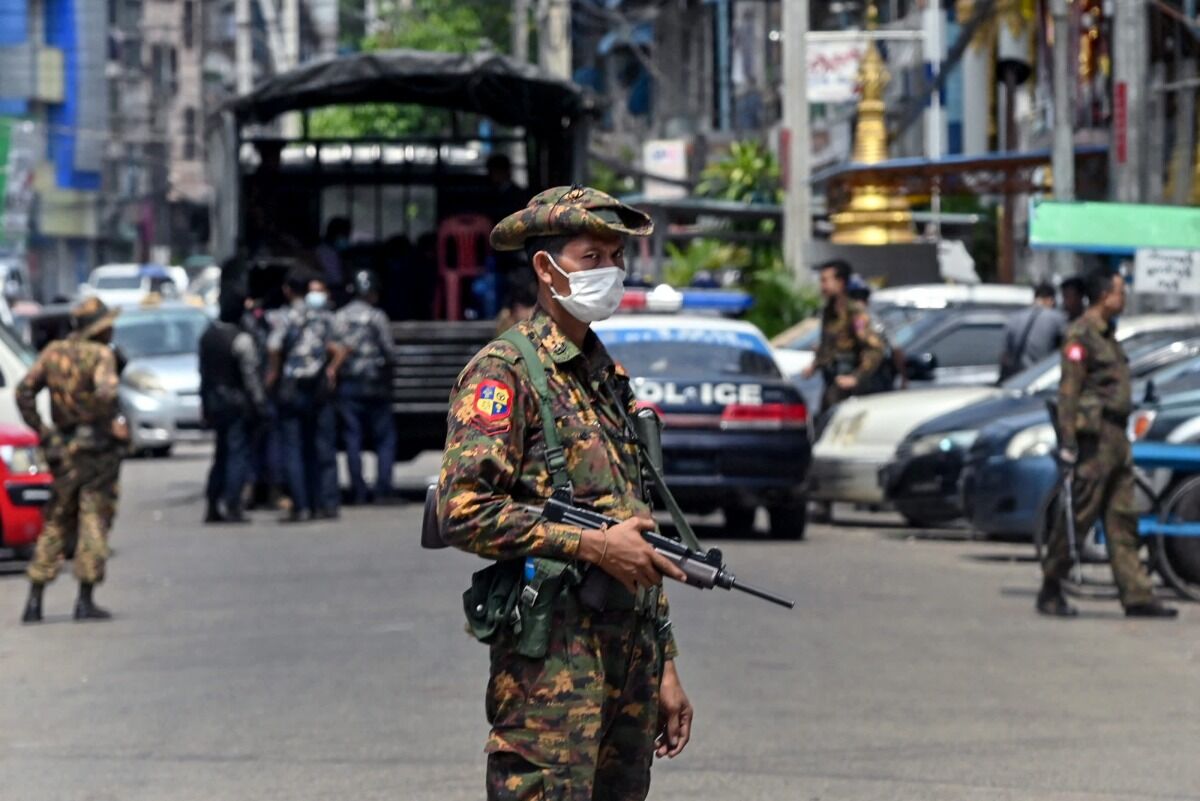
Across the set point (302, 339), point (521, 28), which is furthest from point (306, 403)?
point (521, 28)

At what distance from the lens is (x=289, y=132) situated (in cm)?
6303

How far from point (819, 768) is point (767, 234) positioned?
89.0 ft

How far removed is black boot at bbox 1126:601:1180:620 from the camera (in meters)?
12.4

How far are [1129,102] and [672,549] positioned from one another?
62.8 ft

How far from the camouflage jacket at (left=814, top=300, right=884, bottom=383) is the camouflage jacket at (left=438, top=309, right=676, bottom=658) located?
1371 cm

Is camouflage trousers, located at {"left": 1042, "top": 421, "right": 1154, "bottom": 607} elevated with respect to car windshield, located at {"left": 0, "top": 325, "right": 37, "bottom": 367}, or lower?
lower

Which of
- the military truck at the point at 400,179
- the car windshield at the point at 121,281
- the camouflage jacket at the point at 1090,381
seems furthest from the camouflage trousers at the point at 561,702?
the car windshield at the point at 121,281

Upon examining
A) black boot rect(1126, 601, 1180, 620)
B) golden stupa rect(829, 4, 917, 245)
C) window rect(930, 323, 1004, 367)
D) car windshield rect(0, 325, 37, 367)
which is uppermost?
golden stupa rect(829, 4, 917, 245)

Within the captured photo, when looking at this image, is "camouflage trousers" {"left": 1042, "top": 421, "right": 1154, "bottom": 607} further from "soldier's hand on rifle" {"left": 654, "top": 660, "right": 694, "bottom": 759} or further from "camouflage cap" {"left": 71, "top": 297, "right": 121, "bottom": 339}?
"soldier's hand on rifle" {"left": 654, "top": 660, "right": 694, "bottom": 759}

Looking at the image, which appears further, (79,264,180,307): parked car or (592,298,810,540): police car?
(79,264,180,307): parked car

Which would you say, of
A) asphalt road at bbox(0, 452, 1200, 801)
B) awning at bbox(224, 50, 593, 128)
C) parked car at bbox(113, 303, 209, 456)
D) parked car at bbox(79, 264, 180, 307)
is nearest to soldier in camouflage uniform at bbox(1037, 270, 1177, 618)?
asphalt road at bbox(0, 452, 1200, 801)

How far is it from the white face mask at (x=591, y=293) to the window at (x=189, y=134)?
286ft

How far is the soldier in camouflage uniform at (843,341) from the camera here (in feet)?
60.0

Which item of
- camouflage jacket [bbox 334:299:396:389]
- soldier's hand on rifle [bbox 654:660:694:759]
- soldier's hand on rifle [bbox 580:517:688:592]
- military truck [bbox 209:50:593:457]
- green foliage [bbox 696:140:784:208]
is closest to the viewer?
soldier's hand on rifle [bbox 580:517:688:592]
